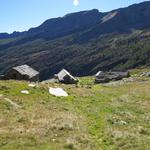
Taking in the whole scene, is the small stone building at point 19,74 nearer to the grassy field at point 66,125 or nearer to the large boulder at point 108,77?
the grassy field at point 66,125

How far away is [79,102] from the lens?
4144cm

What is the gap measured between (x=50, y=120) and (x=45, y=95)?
15183mm

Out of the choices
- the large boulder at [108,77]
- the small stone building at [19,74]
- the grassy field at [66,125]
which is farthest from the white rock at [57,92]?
the large boulder at [108,77]

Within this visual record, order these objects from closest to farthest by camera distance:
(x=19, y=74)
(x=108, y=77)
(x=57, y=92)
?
(x=57, y=92), (x=19, y=74), (x=108, y=77)

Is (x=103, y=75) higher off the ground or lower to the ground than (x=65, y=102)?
lower

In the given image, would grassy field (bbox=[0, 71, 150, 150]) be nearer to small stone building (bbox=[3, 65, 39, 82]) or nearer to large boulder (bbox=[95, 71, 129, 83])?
small stone building (bbox=[3, 65, 39, 82])

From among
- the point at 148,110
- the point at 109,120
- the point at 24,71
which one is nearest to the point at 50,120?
the point at 109,120

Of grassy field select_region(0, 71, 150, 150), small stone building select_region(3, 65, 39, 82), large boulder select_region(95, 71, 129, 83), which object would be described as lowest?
large boulder select_region(95, 71, 129, 83)

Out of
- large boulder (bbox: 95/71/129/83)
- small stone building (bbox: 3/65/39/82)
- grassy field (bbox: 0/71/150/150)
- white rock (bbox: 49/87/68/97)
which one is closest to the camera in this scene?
grassy field (bbox: 0/71/150/150)

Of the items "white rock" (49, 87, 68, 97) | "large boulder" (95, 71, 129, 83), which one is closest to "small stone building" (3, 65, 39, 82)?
"white rock" (49, 87, 68, 97)

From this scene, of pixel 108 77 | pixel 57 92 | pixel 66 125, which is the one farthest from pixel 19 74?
pixel 66 125

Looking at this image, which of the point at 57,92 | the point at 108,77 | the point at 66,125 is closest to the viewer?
the point at 66,125

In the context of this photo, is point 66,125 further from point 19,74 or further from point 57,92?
point 19,74

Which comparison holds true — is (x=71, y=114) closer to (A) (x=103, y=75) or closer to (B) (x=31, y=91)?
(B) (x=31, y=91)
